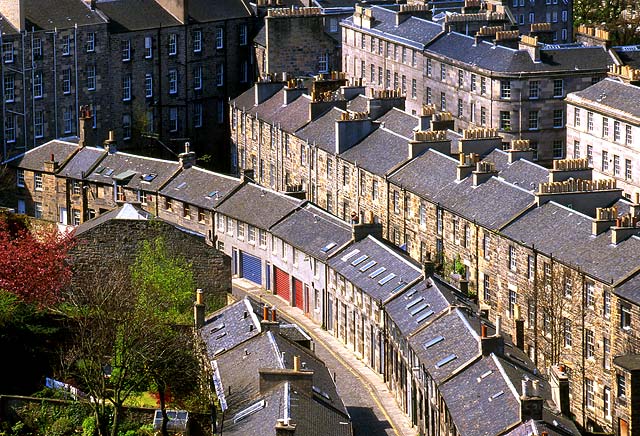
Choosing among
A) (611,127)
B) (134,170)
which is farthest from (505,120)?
(134,170)

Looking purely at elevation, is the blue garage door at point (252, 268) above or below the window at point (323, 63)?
below

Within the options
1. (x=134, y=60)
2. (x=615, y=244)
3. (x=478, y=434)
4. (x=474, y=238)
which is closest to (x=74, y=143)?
(x=134, y=60)

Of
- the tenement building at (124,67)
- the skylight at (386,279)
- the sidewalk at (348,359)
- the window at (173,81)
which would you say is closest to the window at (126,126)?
the tenement building at (124,67)

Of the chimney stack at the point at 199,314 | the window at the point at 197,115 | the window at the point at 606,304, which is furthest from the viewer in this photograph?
the window at the point at 197,115

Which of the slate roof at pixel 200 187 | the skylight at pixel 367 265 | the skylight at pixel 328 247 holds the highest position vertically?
the skylight at pixel 367 265

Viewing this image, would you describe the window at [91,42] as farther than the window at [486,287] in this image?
Yes

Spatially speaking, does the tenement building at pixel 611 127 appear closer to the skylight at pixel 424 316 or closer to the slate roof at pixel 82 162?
the slate roof at pixel 82 162
